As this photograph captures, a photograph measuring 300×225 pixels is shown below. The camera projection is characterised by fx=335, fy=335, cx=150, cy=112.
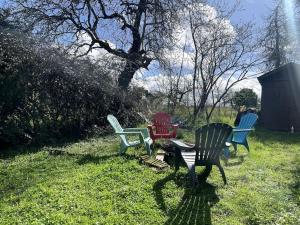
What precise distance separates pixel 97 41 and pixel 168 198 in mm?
9524

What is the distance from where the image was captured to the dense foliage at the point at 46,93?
8.26m

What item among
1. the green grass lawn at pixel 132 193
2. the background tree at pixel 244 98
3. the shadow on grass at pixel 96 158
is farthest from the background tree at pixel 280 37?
the shadow on grass at pixel 96 158

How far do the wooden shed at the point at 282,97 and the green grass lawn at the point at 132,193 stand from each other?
9996 mm

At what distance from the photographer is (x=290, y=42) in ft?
77.7

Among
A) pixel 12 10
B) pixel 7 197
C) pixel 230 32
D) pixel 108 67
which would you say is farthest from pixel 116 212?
pixel 230 32

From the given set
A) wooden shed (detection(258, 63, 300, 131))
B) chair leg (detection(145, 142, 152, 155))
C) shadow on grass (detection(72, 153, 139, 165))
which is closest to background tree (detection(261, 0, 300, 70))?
wooden shed (detection(258, 63, 300, 131))

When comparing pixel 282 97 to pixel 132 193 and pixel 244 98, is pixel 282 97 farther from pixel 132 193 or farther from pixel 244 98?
pixel 132 193

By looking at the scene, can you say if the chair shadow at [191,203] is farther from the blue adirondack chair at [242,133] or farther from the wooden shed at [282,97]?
the wooden shed at [282,97]

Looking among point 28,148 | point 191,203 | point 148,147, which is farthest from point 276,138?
point 191,203

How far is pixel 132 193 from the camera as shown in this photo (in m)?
4.90

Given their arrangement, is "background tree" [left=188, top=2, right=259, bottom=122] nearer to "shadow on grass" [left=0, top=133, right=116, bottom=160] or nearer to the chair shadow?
"shadow on grass" [left=0, top=133, right=116, bottom=160]

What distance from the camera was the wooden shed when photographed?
1647cm

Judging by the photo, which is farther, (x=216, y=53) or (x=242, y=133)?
(x=216, y=53)

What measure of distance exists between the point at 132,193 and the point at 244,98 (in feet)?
69.0
